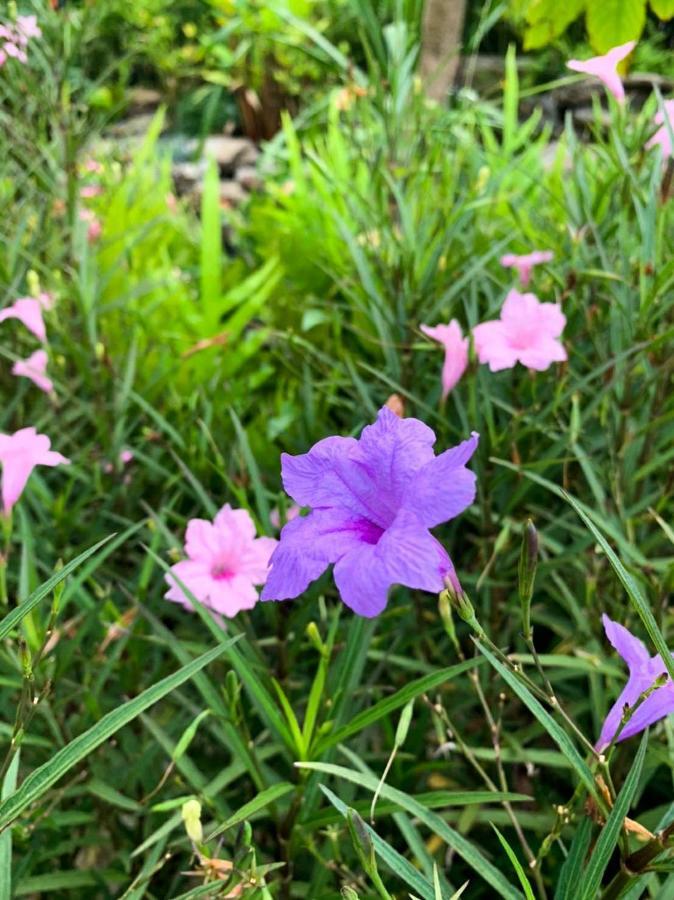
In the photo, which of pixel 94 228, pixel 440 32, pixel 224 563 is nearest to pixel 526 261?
pixel 224 563

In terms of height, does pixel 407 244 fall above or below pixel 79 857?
above

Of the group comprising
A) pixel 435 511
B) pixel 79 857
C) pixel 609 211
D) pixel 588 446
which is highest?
pixel 435 511

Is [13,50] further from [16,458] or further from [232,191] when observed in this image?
[232,191]

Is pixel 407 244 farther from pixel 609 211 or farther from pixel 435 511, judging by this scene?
pixel 435 511

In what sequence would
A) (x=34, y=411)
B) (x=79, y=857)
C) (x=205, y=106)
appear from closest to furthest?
1. (x=79, y=857)
2. (x=34, y=411)
3. (x=205, y=106)

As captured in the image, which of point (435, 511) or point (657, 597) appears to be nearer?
point (435, 511)

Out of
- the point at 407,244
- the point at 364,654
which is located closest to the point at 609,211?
the point at 407,244
